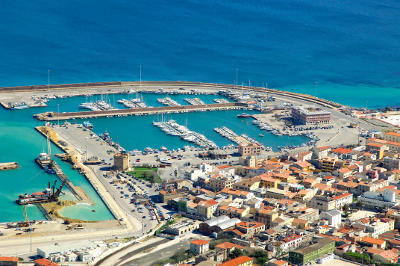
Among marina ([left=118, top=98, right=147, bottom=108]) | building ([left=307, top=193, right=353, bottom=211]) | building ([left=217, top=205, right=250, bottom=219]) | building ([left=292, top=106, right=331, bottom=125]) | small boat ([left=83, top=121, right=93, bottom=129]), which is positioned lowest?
building ([left=217, top=205, right=250, bottom=219])

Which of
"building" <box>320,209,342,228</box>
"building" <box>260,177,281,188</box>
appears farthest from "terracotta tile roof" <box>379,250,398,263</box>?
"building" <box>260,177,281,188</box>

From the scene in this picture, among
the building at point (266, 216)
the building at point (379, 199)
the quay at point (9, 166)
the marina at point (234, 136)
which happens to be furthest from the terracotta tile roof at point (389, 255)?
the quay at point (9, 166)

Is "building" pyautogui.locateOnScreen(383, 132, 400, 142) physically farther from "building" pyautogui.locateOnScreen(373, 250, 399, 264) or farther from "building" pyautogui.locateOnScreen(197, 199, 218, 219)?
"building" pyautogui.locateOnScreen(373, 250, 399, 264)

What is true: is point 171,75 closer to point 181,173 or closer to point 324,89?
point 324,89

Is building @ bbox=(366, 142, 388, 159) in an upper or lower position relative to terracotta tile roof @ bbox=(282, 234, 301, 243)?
upper

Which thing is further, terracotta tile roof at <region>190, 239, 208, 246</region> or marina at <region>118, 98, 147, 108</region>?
marina at <region>118, 98, 147, 108</region>

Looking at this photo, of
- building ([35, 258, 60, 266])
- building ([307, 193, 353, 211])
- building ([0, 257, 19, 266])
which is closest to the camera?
building ([35, 258, 60, 266])
